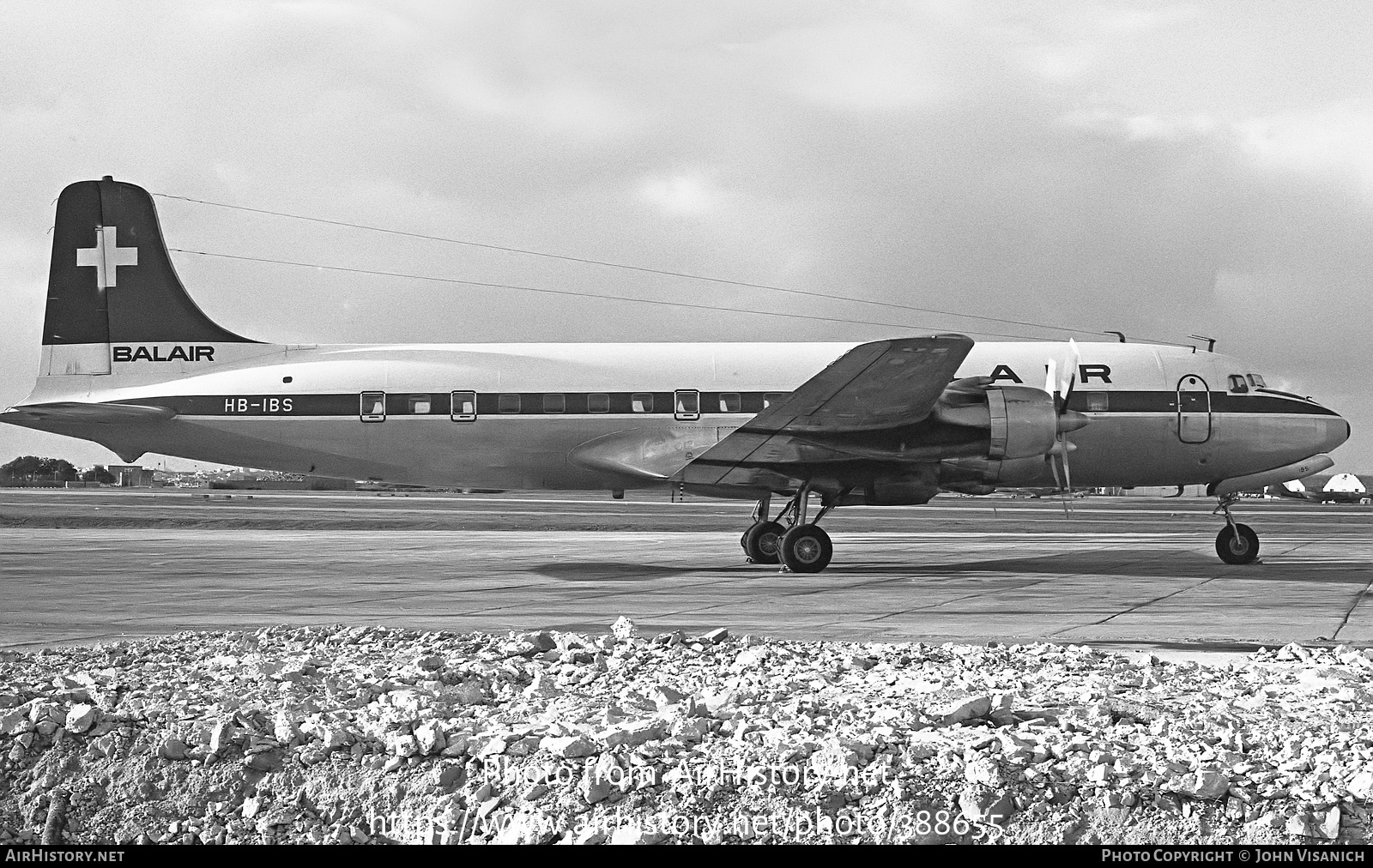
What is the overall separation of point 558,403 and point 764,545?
16.2 ft

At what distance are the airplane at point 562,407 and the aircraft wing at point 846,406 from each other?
0.34 ft

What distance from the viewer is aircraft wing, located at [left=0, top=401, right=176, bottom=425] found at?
888 inches

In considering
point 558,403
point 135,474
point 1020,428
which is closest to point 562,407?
point 558,403

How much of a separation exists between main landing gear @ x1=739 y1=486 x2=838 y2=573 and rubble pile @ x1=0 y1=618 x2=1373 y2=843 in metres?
12.1

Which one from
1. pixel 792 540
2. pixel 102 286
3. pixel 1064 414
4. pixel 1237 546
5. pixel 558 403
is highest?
pixel 102 286

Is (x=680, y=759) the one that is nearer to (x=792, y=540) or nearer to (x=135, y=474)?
(x=792, y=540)

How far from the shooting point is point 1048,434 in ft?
68.3

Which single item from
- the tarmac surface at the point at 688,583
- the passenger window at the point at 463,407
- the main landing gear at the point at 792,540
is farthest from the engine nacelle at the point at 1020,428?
the passenger window at the point at 463,407

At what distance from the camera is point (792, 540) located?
20.8 m

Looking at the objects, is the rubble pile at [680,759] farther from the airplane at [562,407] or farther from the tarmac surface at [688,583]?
the airplane at [562,407]

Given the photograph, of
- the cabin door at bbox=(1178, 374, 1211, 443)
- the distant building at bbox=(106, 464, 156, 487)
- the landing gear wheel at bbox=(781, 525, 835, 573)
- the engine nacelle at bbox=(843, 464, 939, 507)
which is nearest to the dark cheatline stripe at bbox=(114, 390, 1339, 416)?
the cabin door at bbox=(1178, 374, 1211, 443)

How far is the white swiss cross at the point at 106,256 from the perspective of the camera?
23859mm

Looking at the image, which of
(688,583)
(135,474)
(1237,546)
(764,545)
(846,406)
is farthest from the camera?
(135,474)

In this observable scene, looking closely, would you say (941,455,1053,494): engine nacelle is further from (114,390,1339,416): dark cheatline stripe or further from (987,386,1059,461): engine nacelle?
(114,390,1339,416): dark cheatline stripe
